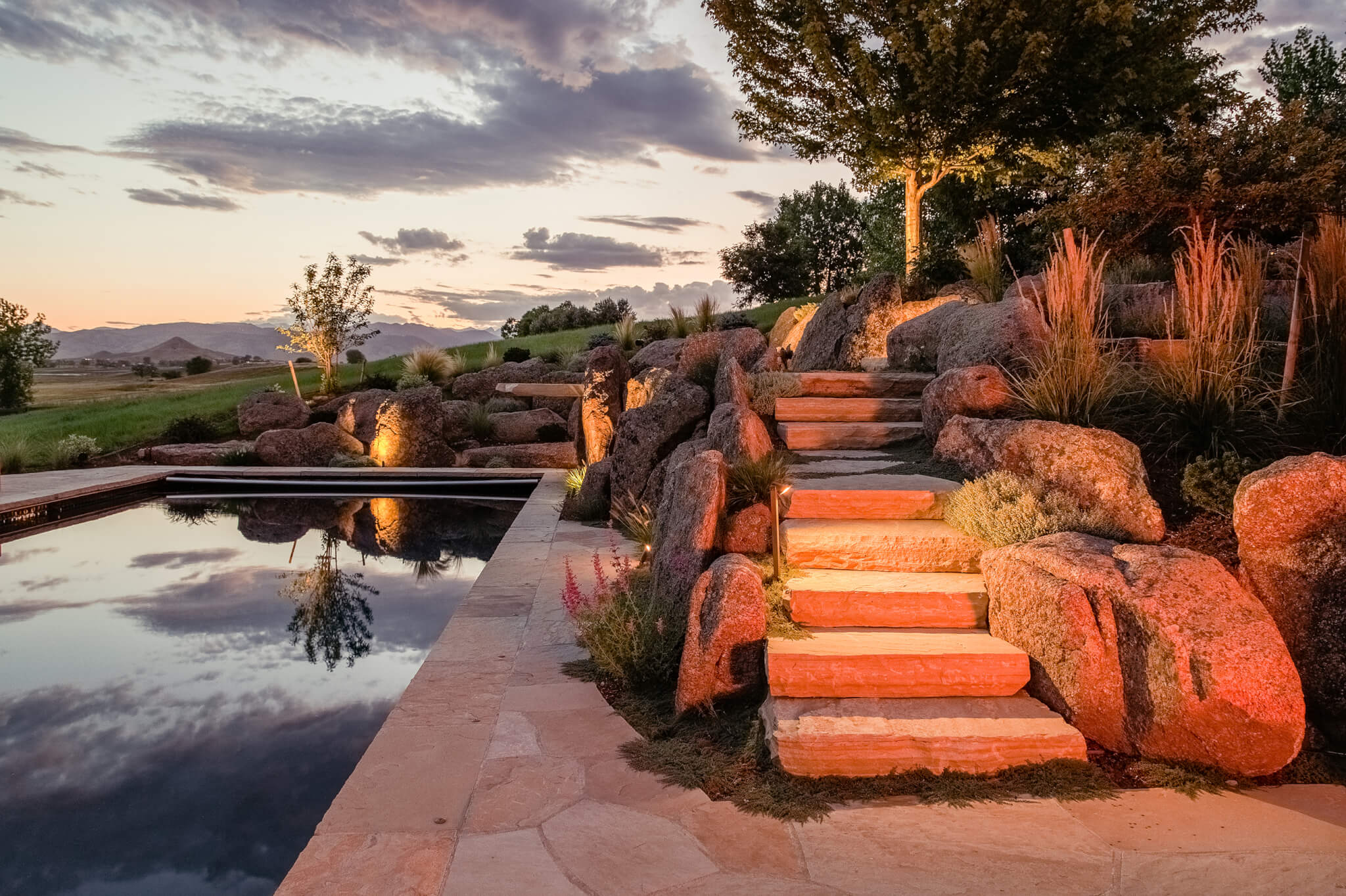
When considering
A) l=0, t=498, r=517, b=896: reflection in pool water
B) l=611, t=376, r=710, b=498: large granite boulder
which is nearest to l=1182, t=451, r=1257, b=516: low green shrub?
l=611, t=376, r=710, b=498: large granite boulder

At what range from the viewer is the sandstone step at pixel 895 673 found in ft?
11.2

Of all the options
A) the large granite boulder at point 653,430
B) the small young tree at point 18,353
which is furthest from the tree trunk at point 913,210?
the small young tree at point 18,353

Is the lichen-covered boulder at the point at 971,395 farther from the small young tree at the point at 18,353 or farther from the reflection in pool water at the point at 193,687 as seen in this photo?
the small young tree at the point at 18,353

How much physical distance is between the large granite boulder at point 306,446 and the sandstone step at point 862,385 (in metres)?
10.2

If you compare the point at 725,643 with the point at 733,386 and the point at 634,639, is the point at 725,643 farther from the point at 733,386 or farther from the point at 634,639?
the point at 733,386

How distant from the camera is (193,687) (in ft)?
14.8

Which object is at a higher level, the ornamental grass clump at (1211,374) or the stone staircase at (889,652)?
the ornamental grass clump at (1211,374)

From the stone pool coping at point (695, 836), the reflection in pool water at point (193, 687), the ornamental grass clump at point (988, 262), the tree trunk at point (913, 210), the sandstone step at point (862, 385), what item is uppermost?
the tree trunk at point (913, 210)

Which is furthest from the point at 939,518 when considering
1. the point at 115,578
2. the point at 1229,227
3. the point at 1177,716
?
the point at 115,578

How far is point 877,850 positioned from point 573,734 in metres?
1.33

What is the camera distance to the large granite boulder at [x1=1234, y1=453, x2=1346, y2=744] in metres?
→ 3.22

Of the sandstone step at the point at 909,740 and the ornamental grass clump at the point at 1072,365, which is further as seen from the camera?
the ornamental grass clump at the point at 1072,365

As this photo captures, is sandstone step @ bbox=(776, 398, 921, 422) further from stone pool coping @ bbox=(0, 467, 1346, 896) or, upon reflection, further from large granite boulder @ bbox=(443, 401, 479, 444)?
large granite boulder @ bbox=(443, 401, 479, 444)

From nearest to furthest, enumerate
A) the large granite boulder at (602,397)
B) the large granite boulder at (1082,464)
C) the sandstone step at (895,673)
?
the sandstone step at (895,673) → the large granite boulder at (1082,464) → the large granite boulder at (602,397)
